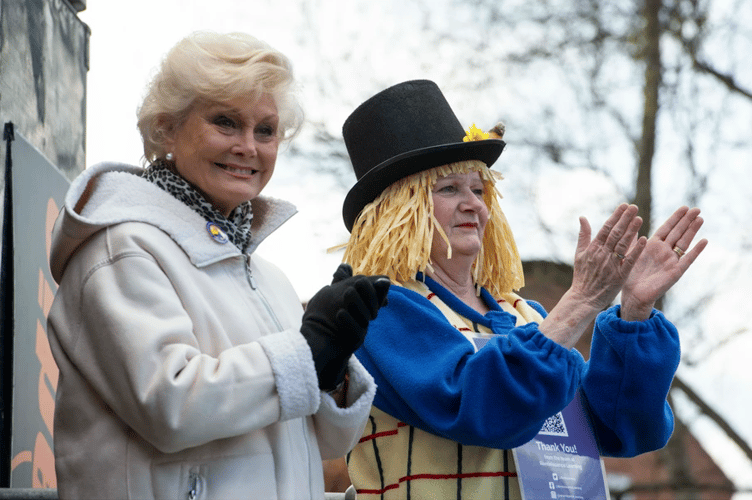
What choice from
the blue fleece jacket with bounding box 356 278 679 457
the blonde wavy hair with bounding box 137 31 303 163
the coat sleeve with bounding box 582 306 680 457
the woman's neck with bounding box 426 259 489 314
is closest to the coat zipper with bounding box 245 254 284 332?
the blonde wavy hair with bounding box 137 31 303 163

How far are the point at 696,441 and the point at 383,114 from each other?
613cm

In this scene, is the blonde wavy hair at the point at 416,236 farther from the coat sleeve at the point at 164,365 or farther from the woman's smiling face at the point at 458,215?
the coat sleeve at the point at 164,365

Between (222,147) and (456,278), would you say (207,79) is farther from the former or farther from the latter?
(456,278)

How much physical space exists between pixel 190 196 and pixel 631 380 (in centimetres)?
152

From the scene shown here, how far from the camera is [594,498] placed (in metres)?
2.85

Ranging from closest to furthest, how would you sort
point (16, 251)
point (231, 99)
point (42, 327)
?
point (231, 99) → point (16, 251) → point (42, 327)

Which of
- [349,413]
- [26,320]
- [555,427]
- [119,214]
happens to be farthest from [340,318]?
[26,320]

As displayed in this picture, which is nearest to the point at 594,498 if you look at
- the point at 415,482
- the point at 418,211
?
the point at 415,482

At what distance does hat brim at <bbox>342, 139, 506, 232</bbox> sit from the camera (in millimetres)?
3109

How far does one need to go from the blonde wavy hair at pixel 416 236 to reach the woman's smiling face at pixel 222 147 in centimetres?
73

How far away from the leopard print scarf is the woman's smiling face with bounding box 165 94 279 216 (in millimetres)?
28

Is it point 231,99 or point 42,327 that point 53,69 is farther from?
point 231,99

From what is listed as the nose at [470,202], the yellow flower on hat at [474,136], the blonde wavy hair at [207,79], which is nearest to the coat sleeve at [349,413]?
the blonde wavy hair at [207,79]

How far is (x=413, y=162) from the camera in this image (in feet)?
10.3
